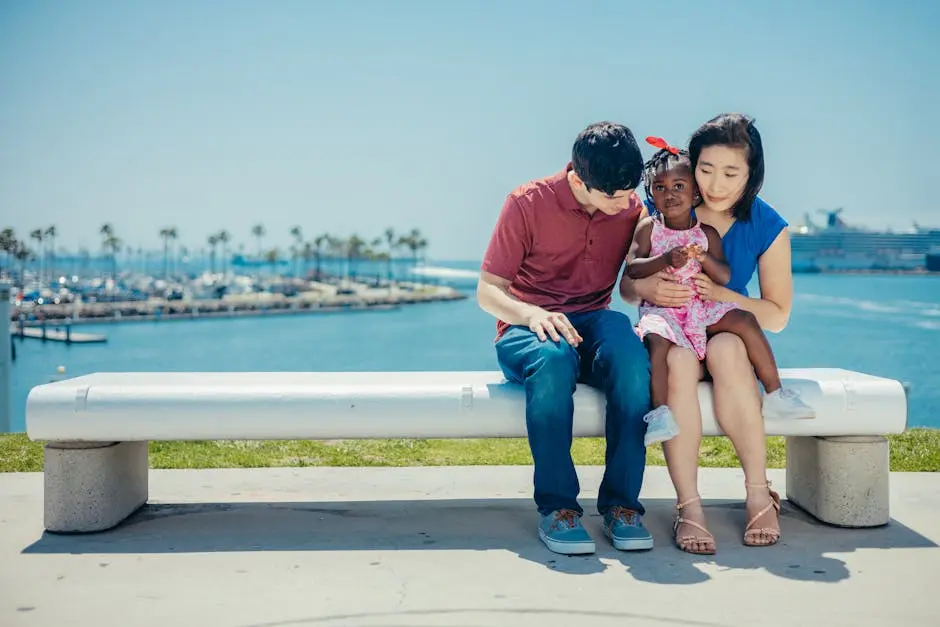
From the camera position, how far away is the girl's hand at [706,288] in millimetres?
3232

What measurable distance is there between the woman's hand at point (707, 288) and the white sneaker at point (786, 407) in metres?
0.38

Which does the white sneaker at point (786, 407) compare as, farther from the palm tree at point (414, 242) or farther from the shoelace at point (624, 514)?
the palm tree at point (414, 242)

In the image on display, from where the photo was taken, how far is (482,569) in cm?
286

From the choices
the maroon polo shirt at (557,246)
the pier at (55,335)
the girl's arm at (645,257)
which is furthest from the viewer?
the pier at (55,335)

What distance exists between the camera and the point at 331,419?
3.16m

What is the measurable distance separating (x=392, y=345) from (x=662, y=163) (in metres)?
80.7

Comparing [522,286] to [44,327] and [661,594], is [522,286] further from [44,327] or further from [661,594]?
[44,327]

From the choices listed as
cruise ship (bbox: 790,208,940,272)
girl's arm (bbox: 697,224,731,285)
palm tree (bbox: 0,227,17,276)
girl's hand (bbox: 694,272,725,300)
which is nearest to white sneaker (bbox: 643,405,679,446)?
girl's hand (bbox: 694,272,725,300)

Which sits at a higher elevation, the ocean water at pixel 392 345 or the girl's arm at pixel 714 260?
the girl's arm at pixel 714 260

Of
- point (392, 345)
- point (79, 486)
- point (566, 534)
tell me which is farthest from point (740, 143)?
point (392, 345)

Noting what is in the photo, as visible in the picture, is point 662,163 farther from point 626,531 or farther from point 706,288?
point 626,531

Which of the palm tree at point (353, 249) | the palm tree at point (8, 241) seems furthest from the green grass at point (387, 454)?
the palm tree at point (353, 249)

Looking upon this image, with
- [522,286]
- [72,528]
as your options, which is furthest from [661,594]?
[72,528]

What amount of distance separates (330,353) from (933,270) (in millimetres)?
72796
